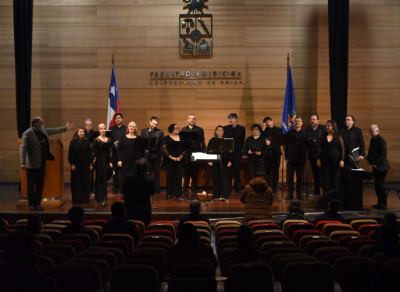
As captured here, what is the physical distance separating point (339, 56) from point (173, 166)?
4457 mm

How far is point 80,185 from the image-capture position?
23.5 ft

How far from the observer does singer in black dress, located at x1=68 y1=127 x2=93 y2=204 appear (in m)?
7.11

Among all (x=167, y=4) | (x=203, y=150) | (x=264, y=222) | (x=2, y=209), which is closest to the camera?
(x=264, y=222)

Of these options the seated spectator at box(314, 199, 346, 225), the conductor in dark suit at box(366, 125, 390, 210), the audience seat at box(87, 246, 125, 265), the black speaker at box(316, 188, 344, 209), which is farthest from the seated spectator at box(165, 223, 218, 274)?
the conductor in dark suit at box(366, 125, 390, 210)

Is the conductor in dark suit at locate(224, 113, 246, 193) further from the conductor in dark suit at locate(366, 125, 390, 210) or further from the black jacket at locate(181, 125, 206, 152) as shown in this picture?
the conductor in dark suit at locate(366, 125, 390, 210)

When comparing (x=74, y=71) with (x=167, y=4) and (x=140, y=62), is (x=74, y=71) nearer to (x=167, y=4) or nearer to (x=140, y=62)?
(x=140, y=62)

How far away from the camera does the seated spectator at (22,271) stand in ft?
6.95

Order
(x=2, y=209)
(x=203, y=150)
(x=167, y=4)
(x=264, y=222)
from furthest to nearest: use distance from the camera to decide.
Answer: (x=167, y=4), (x=203, y=150), (x=2, y=209), (x=264, y=222)

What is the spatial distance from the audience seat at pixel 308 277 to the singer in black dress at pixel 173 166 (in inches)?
191

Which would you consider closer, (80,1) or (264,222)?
(264,222)

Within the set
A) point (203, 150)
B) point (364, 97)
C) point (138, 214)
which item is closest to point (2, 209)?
point (138, 214)

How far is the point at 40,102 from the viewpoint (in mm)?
9648

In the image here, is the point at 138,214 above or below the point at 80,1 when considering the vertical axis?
below

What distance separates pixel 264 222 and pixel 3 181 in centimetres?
737
